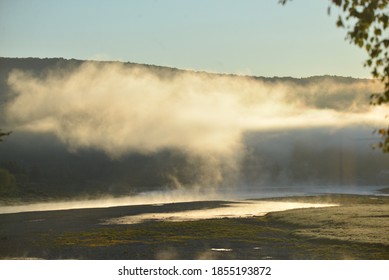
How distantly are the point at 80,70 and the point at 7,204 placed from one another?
253 ft

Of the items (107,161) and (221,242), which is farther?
(107,161)

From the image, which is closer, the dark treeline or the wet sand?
the wet sand

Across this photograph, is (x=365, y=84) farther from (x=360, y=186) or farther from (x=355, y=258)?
(x=355, y=258)

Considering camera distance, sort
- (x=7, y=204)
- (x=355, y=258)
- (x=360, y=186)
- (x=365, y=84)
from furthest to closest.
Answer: (x=360, y=186) → (x=7, y=204) → (x=365, y=84) → (x=355, y=258)

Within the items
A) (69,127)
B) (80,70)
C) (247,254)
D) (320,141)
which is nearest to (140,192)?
(69,127)

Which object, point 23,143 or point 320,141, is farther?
point 23,143

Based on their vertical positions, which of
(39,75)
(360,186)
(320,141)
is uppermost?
(39,75)

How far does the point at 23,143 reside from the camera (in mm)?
177375

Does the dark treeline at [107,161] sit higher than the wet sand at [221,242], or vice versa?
the dark treeline at [107,161]

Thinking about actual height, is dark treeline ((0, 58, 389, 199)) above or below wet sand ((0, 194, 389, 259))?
above

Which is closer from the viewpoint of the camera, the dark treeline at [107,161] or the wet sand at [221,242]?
the wet sand at [221,242]

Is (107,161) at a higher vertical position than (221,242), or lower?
higher

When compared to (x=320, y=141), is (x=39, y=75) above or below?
above
